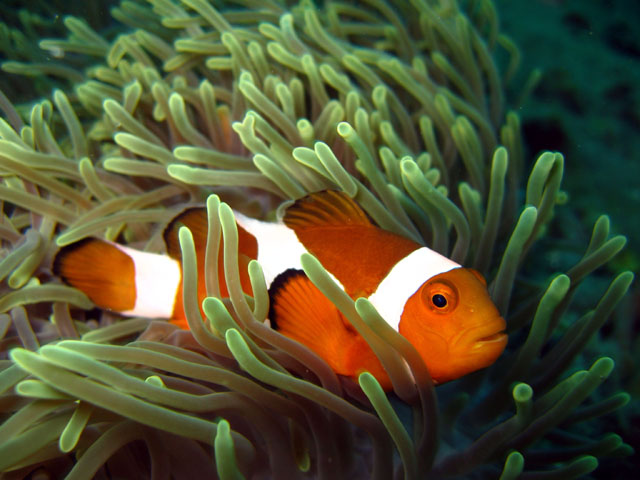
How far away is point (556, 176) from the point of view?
1356mm

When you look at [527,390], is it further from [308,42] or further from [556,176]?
[308,42]

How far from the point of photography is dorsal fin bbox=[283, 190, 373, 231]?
127 centimetres

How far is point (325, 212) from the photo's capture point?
1.28 meters

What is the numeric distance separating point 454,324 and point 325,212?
1.39 ft

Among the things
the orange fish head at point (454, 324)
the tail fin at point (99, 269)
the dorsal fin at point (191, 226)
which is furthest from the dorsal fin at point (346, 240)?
the tail fin at point (99, 269)

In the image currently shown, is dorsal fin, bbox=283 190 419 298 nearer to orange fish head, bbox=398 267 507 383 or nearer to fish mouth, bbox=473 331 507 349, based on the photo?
orange fish head, bbox=398 267 507 383

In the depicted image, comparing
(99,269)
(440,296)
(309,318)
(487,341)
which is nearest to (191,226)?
(99,269)

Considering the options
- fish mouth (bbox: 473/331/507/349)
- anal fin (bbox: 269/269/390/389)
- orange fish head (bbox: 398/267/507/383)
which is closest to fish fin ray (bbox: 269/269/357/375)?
anal fin (bbox: 269/269/390/389)

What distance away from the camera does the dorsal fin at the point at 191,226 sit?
1349mm

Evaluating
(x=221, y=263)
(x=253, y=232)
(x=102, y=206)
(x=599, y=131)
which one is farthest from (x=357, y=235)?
(x=599, y=131)

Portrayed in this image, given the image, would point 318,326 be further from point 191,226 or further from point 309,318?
point 191,226

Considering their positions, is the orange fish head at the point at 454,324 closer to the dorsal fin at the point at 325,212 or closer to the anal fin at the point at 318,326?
the anal fin at the point at 318,326

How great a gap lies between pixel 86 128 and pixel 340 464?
5.14 ft

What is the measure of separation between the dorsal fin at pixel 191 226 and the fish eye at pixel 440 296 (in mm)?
593
